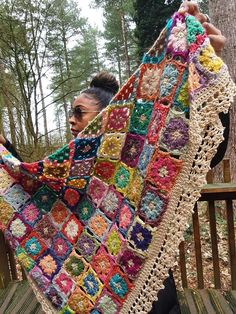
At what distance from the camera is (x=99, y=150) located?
1.16 m

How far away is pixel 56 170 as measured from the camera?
1.19 meters

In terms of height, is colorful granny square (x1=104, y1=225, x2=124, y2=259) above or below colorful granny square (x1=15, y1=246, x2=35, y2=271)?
above

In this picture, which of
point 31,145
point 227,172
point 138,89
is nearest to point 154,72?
point 138,89

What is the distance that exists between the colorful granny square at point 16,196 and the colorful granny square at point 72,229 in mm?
205

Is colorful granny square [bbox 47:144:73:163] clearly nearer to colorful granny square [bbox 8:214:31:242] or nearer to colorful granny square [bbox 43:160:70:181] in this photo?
colorful granny square [bbox 43:160:70:181]

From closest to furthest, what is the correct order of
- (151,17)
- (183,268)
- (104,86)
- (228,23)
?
(104,86) → (183,268) → (228,23) → (151,17)

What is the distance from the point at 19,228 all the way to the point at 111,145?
529 millimetres

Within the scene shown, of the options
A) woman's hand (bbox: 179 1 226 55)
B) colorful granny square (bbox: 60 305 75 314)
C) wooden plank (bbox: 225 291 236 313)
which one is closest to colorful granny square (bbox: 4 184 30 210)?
colorful granny square (bbox: 60 305 75 314)

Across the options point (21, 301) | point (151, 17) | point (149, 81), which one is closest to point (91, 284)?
point (149, 81)

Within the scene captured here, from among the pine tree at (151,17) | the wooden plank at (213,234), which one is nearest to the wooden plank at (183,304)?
the wooden plank at (213,234)

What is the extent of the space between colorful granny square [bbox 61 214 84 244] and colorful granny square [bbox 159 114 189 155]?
1.58 ft

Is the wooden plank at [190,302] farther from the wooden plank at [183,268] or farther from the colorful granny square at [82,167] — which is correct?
the colorful granny square at [82,167]

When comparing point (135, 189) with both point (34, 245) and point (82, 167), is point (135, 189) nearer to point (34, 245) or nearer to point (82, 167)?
point (82, 167)

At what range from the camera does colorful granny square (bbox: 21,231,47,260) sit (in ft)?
4.26
